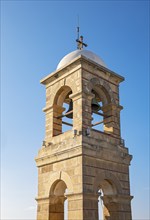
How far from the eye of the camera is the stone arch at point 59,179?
1198 cm

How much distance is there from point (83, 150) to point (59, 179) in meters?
1.93

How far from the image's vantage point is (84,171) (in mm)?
11578

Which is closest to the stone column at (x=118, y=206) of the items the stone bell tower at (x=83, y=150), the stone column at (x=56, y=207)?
the stone bell tower at (x=83, y=150)

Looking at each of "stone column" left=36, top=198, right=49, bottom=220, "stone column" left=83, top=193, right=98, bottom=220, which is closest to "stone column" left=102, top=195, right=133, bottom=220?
"stone column" left=83, top=193, right=98, bottom=220

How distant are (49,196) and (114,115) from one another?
16.1 ft

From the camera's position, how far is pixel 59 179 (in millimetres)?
12625

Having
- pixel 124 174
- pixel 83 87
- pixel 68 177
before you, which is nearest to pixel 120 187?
pixel 124 174

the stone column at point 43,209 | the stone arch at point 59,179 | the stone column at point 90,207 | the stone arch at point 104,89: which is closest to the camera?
the stone column at point 90,207

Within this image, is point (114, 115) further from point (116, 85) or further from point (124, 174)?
point (124, 174)

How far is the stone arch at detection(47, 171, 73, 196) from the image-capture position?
1198 centimetres

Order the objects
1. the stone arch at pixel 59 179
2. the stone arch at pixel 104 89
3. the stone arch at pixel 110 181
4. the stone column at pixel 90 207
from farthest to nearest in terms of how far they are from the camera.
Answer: the stone arch at pixel 104 89
the stone arch at pixel 110 181
the stone arch at pixel 59 179
the stone column at pixel 90 207

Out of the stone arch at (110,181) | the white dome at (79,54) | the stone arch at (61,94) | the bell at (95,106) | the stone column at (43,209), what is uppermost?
the white dome at (79,54)

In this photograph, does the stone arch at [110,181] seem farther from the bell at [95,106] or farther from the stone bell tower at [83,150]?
the bell at [95,106]

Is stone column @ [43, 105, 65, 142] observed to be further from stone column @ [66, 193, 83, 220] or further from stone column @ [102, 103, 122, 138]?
stone column @ [66, 193, 83, 220]
